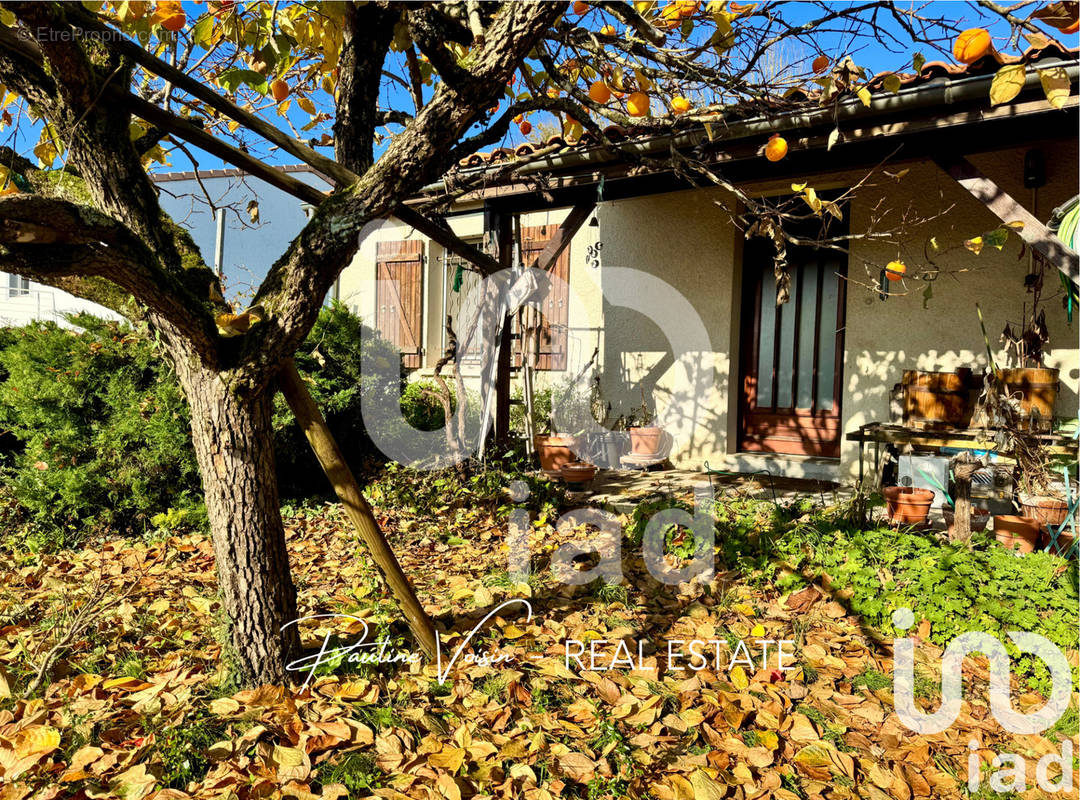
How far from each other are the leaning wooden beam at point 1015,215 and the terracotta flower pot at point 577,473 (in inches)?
131

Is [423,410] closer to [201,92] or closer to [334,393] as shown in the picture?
[334,393]

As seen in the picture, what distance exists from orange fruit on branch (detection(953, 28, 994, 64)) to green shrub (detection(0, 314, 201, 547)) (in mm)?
4790

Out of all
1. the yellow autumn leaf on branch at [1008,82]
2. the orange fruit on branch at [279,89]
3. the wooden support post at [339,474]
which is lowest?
the wooden support post at [339,474]

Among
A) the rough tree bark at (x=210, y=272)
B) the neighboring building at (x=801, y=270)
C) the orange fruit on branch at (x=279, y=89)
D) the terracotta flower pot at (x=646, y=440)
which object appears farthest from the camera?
the terracotta flower pot at (x=646, y=440)

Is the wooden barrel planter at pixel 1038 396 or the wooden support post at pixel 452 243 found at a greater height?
the wooden support post at pixel 452 243

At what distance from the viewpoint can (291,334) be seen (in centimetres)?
240

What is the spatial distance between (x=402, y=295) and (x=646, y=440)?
12.9 ft

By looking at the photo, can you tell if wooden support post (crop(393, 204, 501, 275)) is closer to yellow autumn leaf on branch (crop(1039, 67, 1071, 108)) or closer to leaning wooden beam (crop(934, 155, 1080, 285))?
yellow autumn leaf on branch (crop(1039, 67, 1071, 108))

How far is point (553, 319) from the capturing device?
781cm

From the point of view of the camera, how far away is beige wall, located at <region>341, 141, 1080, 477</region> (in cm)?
538

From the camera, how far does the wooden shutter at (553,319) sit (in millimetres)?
7719

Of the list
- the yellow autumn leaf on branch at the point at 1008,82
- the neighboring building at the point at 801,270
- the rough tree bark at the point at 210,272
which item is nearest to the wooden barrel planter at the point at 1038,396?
the neighboring building at the point at 801,270

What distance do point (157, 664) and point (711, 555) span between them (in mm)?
2742

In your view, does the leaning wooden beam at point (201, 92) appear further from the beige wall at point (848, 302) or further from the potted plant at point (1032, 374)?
the potted plant at point (1032, 374)
